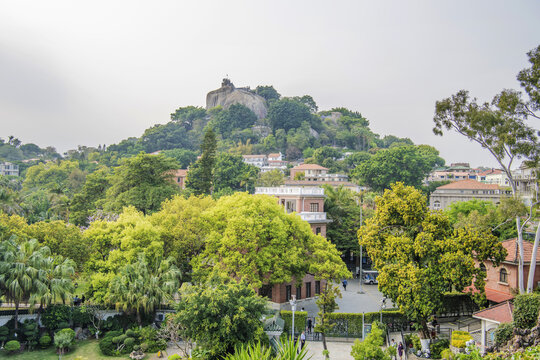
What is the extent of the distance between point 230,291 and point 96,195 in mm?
41320

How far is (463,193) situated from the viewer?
71.4 m

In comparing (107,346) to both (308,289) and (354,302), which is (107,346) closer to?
(308,289)

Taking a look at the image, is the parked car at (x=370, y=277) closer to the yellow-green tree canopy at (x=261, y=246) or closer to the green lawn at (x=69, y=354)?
the yellow-green tree canopy at (x=261, y=246)

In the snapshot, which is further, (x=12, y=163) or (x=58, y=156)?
(x=58, y=156)

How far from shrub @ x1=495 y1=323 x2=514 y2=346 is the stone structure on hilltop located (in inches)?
5531

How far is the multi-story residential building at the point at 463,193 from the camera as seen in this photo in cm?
7006

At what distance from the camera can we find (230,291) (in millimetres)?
22078

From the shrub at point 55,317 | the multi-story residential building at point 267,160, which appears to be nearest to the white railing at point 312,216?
the shrub at point 55,317

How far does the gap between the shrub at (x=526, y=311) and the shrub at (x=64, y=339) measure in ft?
77.7

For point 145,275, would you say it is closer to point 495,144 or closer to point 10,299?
point 10,299

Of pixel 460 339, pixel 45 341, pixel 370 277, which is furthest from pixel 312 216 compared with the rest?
pixel 45 341

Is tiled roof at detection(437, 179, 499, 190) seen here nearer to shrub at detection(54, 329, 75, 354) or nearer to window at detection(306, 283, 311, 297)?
window at detection(306, 283, 311, 297)

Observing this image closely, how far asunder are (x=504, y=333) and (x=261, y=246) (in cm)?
1635

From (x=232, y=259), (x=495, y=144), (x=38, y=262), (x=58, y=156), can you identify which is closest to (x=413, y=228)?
(x=495, y=144)
